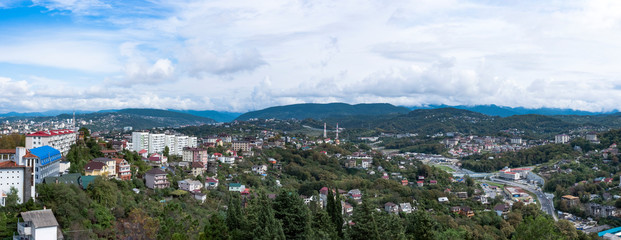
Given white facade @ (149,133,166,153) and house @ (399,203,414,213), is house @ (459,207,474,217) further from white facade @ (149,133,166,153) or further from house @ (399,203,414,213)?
white facade @ (149,133,166,153)

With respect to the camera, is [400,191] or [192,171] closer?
[192,171]

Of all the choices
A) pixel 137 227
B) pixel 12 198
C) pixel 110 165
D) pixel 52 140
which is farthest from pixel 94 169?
pixel 137 227

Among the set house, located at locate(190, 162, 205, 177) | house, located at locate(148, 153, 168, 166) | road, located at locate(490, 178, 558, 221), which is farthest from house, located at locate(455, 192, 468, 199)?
house, located at locate(148, 153, 168, 166)

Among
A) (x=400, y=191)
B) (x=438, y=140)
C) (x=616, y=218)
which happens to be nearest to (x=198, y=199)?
(x=400, y=191)

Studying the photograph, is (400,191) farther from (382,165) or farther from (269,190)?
(382,165)

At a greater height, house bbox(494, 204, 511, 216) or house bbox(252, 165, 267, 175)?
house bbox(252, 165, 267, 175)

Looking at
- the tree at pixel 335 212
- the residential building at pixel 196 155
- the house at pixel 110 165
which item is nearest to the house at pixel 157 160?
the residential building at pixel 196 155
